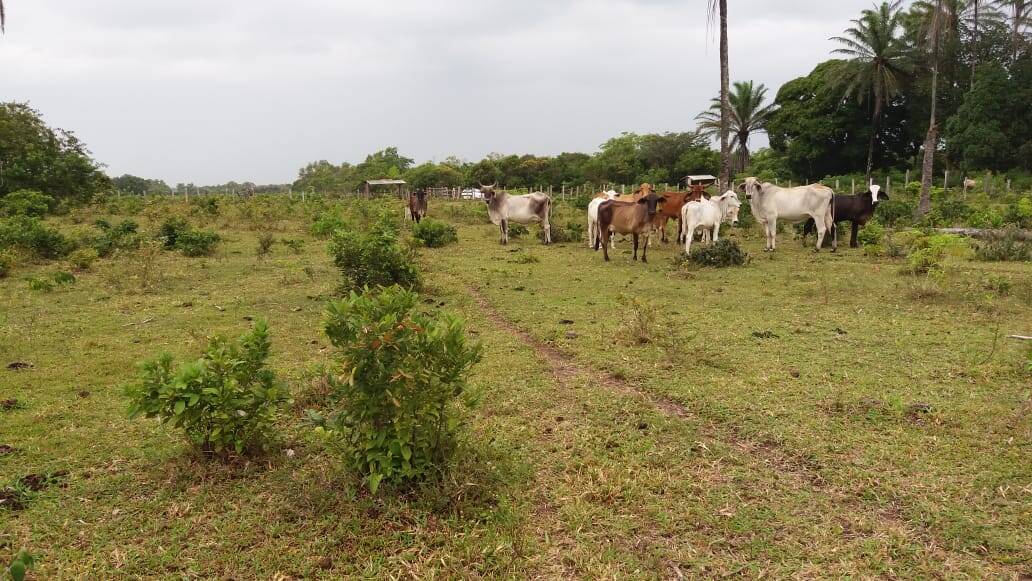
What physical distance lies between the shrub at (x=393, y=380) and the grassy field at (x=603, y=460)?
25 centimetres

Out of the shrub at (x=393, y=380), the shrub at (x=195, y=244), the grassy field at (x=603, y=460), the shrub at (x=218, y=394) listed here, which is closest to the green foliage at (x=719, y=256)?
the grassy field at (x=603, y=460)

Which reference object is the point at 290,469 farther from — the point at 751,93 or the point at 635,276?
the point at 751,93

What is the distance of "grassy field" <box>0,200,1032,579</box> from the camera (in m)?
3.09

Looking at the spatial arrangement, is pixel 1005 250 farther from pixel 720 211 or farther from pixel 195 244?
pixel 195 244

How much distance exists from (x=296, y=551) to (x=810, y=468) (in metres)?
3.14

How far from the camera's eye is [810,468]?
3.92m

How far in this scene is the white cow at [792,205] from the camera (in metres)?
14.2

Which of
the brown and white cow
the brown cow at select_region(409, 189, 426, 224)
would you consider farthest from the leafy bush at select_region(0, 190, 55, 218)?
the brown and white cow

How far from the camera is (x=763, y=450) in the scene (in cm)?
418

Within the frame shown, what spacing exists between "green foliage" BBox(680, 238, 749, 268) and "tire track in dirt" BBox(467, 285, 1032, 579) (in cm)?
617

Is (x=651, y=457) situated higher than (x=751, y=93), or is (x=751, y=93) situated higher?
(x=751, y=93)

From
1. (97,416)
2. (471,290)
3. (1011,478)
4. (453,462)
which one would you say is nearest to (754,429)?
(1011,478)

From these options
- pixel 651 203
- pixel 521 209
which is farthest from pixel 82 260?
pixel 651 203

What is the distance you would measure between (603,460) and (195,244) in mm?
12160
